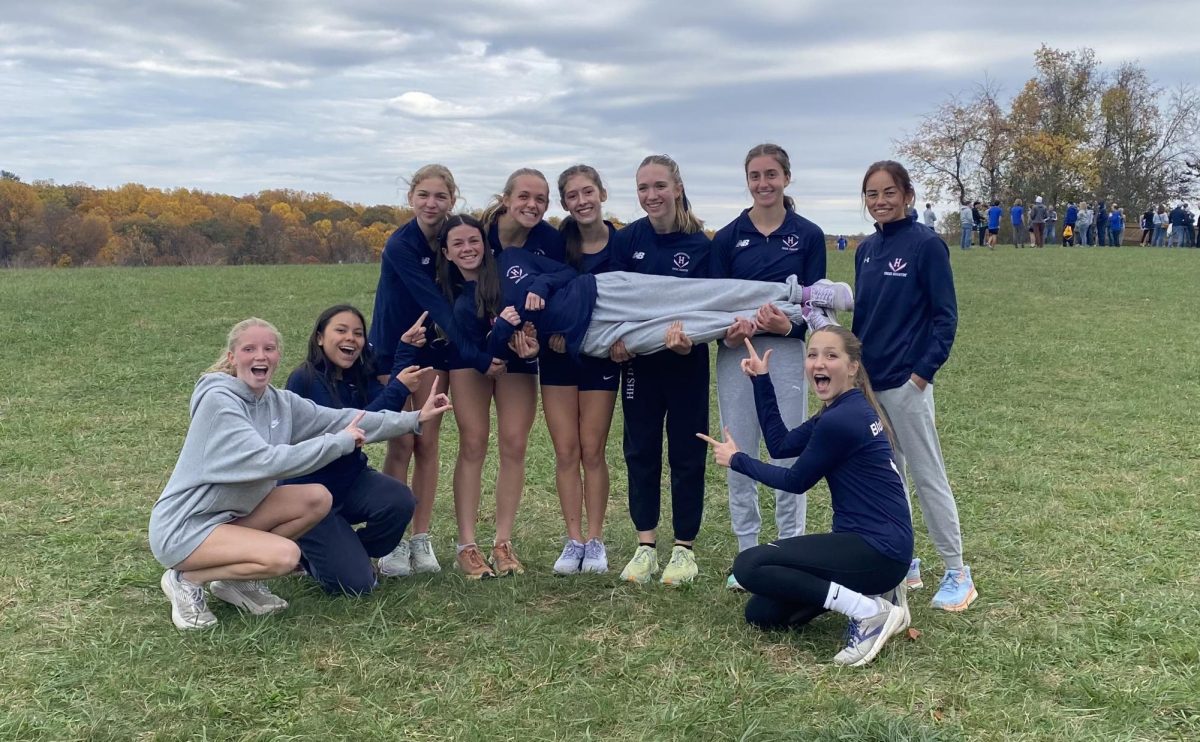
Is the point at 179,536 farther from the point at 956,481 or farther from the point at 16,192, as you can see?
the point at 16,192

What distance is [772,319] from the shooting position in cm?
406

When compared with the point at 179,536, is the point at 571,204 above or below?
above

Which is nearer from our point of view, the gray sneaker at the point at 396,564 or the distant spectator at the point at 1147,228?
the gray sneaker at the point at 396,564

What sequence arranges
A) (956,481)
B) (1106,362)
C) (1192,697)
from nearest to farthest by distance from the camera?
(1192,697)
(956,481)
(1106,362)

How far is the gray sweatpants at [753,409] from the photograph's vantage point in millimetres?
4203

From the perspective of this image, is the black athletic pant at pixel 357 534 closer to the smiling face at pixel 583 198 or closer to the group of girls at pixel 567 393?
the group of girls at pixel 567 393

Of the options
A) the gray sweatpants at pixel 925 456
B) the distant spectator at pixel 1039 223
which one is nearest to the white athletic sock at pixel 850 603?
the gray sweatpants at pixel 925 456

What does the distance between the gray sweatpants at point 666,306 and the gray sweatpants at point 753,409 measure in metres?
0.18

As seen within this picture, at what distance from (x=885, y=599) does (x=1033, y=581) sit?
107 centimetres

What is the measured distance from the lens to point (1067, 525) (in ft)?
17.0

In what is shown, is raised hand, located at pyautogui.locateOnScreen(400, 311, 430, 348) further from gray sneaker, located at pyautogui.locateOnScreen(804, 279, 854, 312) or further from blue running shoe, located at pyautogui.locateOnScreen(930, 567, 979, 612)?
blue running shoe, located at pyautogui.locateOnScreen(930, 567, 979, 612)

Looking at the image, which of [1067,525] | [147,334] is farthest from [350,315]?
[147,334]

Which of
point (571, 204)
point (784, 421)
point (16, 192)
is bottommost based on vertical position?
point (784, 421)

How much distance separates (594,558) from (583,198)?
179 centimetres
